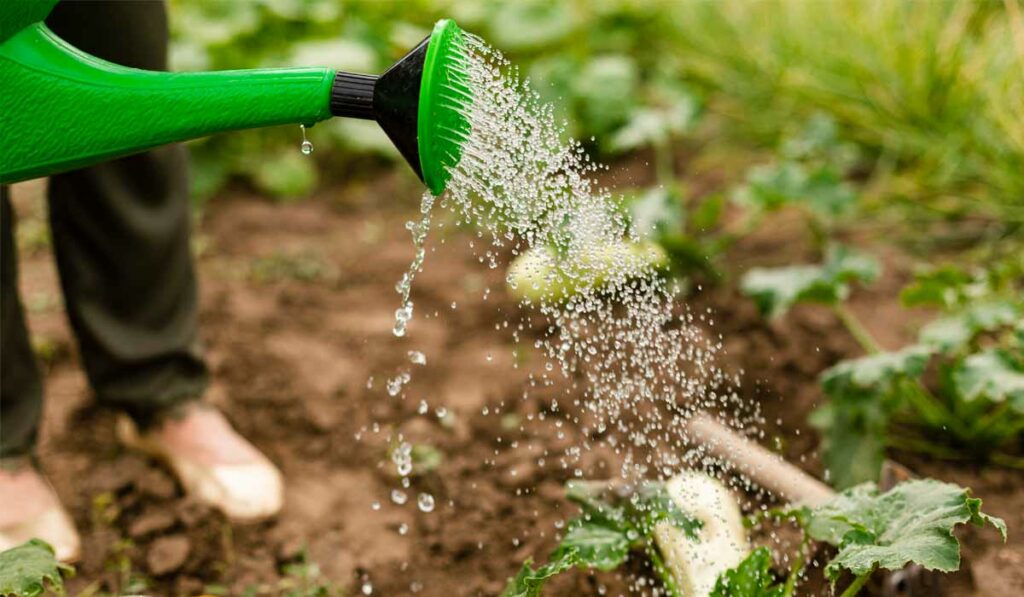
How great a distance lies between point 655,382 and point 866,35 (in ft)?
5.53

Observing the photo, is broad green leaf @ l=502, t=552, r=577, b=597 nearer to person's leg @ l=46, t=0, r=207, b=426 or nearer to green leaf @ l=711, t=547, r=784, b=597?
green leaf @ l=711, t=547, r=784, b=597

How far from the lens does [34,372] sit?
1680 mm

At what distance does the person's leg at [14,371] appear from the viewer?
1583 millimetres

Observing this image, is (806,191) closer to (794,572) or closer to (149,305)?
(794,572)

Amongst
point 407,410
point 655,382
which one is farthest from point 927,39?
point 407,410

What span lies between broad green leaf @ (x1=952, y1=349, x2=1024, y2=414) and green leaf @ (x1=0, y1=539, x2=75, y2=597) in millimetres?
1307

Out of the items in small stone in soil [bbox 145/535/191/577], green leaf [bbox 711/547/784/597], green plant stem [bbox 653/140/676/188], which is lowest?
green leaf [bbox 711/547/784/597]

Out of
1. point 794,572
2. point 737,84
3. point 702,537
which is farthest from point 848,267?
point 737,84

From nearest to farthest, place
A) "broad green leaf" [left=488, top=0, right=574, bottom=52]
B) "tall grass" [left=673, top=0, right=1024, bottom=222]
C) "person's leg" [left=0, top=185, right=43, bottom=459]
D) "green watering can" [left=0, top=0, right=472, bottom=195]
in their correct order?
"green watering can" [left=0, top=0, right=472, bottom=195], "person's leg" [left=0, top=185, right=43, bottom=459], "tall grass" [left=673, top=0, right=1024, bottom=222], "broad green leaf" [left=488, top=0, right=574, bottom=52]

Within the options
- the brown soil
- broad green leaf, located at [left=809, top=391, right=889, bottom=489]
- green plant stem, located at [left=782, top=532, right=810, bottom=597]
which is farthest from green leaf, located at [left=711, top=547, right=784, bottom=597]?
broad green leaf, located at [left=809, top=391, right=889, bottom=489]

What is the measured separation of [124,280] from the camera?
1724mm

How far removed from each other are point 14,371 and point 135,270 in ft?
0.81

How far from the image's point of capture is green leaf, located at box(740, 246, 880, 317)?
191cm

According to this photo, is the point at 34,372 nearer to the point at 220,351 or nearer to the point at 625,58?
the point at 220,351
